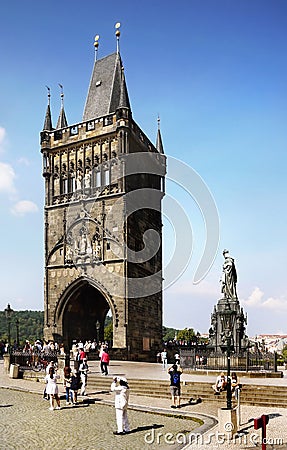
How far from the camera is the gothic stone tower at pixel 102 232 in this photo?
134 feet

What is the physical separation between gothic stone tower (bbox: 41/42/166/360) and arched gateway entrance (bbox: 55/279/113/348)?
0.08 m

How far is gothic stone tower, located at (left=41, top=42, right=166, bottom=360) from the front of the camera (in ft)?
134

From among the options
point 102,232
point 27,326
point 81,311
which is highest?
point 102,232

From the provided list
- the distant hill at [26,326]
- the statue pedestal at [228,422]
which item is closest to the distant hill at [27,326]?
the distant hill at [26,326]

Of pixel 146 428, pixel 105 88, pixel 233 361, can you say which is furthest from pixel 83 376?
pixel 105 88

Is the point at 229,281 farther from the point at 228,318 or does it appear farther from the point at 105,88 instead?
the point at 105,88

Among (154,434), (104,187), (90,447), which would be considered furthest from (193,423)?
(104,187)

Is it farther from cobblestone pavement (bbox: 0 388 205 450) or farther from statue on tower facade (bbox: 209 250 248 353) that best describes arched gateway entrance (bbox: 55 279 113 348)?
cobblestone pavement (bbox: 0 388 205 450)

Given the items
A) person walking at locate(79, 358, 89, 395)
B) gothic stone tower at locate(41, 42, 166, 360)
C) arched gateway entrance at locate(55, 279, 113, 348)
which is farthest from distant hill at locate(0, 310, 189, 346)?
person walking at locate(79, 358, 89, 395)

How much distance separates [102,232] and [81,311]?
7480 mm

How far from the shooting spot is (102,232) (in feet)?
138

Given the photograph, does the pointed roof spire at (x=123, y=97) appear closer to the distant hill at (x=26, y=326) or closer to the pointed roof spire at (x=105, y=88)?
the pointed roof spire at (x=105, y=88)

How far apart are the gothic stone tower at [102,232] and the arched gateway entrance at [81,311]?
0.26ft

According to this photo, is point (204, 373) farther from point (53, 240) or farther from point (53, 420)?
point (53, 240)
